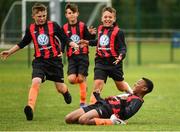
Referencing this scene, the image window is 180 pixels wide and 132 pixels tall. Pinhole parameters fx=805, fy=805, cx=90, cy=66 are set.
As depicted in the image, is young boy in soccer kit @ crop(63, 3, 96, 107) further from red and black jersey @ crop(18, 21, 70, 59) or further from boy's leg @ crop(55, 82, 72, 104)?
red and black jersey @ crop(18, 21, 70, 59)

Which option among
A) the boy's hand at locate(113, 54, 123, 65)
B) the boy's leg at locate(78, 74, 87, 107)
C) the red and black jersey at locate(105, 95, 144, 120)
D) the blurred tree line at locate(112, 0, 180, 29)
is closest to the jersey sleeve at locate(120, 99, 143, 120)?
the red and black jersey at locate(105, 95, 144, 120)

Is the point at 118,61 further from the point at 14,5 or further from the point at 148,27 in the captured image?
the point at 148,27

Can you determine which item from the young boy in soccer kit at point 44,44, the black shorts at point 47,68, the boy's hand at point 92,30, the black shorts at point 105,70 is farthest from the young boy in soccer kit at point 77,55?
the young boy in soccer kit at point 44,44

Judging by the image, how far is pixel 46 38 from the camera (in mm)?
13422

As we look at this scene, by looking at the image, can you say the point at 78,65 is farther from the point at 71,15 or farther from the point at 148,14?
the point at 148,14

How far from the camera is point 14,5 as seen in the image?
31.0m

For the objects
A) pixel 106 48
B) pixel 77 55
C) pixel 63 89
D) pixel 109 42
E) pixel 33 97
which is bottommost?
pixel 63 89

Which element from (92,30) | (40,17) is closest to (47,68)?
(40,17)

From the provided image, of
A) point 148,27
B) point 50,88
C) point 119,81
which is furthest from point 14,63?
point 119,81

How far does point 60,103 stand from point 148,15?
1825 cm

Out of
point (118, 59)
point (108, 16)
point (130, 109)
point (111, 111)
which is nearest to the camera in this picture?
point (130, 109)

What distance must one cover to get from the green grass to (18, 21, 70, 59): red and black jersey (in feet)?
3.49

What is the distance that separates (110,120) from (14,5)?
1971cm

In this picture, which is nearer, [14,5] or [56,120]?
[56,120]
